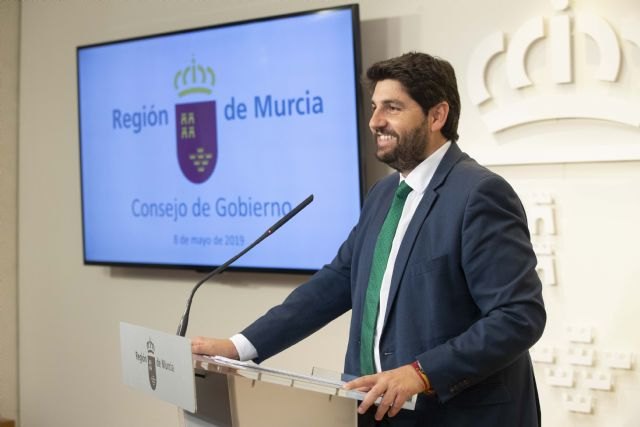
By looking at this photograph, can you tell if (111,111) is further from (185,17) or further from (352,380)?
(352,380)

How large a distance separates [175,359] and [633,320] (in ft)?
5.52

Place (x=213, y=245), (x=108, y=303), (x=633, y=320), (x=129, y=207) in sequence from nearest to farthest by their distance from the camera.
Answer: (x=633, y=320)
(x=213, y=245)
(x=129, y=207)
(x=108, y=303)

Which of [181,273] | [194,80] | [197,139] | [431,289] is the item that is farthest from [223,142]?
[431,289]

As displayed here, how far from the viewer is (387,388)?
69.6 inches

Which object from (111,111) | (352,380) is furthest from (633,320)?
(111,111)

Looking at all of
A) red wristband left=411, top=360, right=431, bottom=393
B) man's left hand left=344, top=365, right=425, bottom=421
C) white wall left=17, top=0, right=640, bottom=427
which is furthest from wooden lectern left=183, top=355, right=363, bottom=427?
white wall left=17, top=0, right=640, bottom=427

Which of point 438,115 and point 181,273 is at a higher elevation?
point 438,115

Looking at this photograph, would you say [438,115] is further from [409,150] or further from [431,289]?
[431,289]

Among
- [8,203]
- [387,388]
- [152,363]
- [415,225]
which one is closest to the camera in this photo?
[387,388]

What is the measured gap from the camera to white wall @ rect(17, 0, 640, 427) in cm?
290

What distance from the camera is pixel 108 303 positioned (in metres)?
4.47

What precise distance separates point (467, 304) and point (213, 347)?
24.1 inches

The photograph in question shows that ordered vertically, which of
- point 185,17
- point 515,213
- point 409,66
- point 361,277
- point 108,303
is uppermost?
point 185,17

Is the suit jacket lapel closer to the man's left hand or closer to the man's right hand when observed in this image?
the man's left hand
